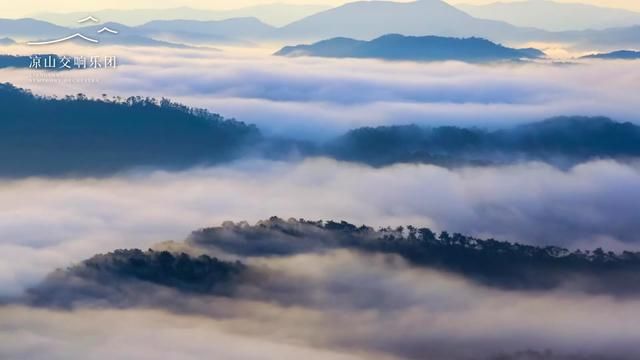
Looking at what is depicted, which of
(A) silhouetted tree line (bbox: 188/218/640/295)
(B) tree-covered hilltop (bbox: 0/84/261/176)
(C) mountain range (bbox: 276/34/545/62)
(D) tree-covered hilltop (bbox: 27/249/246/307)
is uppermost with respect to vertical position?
(C) mountain range (bbox: 276/34/545/62)

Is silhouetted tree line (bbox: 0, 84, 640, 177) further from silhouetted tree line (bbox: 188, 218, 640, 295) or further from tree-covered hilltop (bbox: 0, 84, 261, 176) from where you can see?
silhouetted tree line (bbox: 188, 218, 640, 295)

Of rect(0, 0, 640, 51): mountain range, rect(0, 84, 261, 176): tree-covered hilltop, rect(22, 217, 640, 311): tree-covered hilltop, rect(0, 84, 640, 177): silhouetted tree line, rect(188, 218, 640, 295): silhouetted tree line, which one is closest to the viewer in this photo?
rect(22, 217, 640, 311): tree-covered hilltop

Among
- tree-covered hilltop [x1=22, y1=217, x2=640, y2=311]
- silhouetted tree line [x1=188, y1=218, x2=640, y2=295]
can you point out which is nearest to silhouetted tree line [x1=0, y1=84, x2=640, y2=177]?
silhouetted tree line [x1=188, y1=218, x2=640, y2=295]

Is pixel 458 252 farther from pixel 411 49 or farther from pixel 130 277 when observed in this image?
pixel 411 49

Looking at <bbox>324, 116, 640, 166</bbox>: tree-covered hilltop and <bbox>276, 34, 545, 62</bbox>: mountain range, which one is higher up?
<bbox>276, 34, 545, 62</bbox>: mountain range

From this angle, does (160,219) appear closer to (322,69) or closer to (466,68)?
(322,69)

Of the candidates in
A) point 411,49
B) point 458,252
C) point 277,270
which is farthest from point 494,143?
point 277,270
